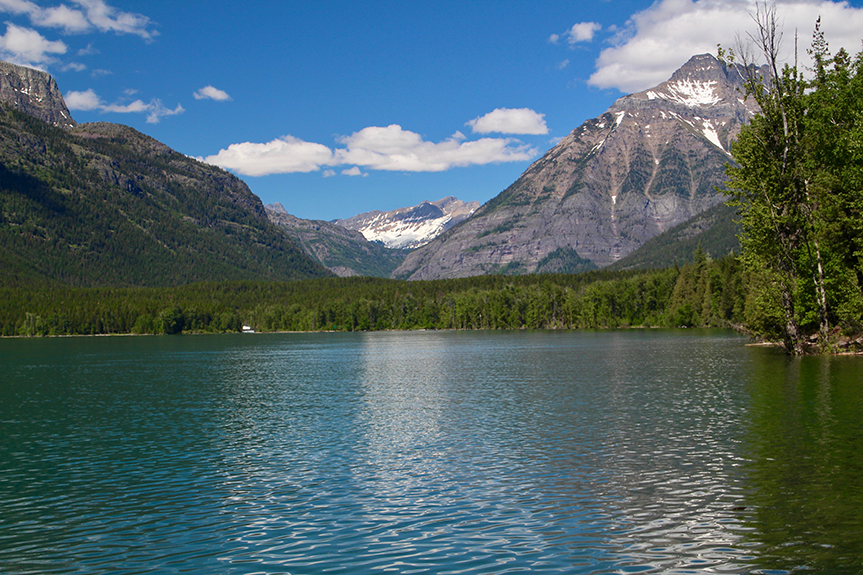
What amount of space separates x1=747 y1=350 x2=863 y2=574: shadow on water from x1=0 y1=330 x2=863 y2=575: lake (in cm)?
11

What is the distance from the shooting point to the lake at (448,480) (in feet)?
61.4

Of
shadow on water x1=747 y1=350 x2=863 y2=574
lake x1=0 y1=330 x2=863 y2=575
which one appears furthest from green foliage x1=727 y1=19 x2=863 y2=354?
shadow on water x1=747 y1=350 x2=863 y2=574

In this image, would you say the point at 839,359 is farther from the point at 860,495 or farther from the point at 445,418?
the point at 860,495

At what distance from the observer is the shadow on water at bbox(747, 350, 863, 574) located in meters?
18.0

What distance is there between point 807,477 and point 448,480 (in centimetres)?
1471

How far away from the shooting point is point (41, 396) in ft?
209

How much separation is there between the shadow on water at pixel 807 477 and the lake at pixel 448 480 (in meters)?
0.11

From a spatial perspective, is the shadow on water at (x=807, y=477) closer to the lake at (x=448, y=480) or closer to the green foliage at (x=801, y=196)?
the lake at (x=448, y=480)

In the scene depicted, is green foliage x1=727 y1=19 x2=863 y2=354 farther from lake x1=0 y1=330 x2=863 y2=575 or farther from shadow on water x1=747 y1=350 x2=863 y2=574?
shadow on water x1=747 y1=350 x2=863 y2=574

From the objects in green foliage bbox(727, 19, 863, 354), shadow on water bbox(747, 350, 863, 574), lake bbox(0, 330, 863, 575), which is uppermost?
green foliage bbox(727, 19, 863, 354)

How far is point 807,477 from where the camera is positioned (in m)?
25.8

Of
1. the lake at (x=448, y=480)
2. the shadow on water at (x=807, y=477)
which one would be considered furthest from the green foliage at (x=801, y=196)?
the shadow on water at (x=807, y=477)

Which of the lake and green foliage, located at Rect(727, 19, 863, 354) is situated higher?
green foliage, located at Rect(727, 19, 863, 354)

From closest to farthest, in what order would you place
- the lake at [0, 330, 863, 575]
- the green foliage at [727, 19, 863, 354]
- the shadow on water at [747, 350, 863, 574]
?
the shadow on water at [747, 350, 863, 574] < the lake at [0, 330, 863, 575] < the green foliage at [727, 19, 863, 354]
